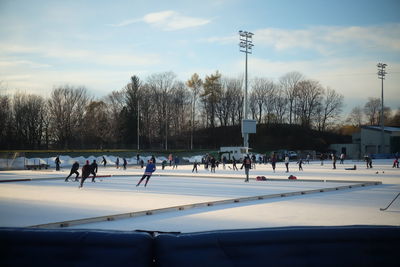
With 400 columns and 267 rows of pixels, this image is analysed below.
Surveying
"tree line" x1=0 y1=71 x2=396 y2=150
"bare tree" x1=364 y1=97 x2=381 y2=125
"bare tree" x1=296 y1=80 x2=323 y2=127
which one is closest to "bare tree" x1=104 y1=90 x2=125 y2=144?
"tree line" x1=0 y1=71 x2=396 y2=150

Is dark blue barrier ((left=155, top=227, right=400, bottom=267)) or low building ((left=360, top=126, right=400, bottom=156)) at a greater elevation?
low building ((left=360, top=126, right=400, bottom=156))

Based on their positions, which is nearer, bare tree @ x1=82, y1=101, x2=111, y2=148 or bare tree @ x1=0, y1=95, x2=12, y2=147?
bare tree @ x1=0, y1=95, x2=12, y2=147

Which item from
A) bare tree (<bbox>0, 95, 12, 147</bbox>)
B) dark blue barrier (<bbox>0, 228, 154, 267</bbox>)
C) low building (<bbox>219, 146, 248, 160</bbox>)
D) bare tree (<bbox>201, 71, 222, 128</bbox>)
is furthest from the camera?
bare tree (<bbox>201, 71, 222, 128</bbox>)

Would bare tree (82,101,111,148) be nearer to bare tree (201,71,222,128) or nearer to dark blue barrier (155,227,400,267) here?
bare tree (201,71,222,128)

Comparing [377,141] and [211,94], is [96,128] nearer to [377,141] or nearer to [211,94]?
[211,94]

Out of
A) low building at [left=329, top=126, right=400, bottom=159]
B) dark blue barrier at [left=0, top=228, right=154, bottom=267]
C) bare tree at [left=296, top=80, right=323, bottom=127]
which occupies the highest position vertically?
bare tree at [left=296, top=80, right=323, bottom=127]

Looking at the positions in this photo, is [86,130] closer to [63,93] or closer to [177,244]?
[63,93]

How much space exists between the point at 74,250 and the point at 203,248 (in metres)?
1.32

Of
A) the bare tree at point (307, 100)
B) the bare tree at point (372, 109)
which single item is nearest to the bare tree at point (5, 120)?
the bare tree at point (307, 100)

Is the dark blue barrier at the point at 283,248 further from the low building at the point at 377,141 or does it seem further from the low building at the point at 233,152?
the low building at the point at 377,141

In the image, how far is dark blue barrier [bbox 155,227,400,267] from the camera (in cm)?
413

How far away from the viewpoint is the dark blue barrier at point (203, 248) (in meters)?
4.12

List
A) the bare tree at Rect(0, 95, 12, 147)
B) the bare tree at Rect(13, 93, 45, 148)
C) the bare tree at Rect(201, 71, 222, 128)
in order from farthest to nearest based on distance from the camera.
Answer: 1. the bare tree at Rect(201, 71, 222, 128)
2. the bare tree at Rect(13, 93, 45, 148)
3. the bare tree at Rect(0, 95, 12, 147)

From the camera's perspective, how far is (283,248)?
4176 mm
